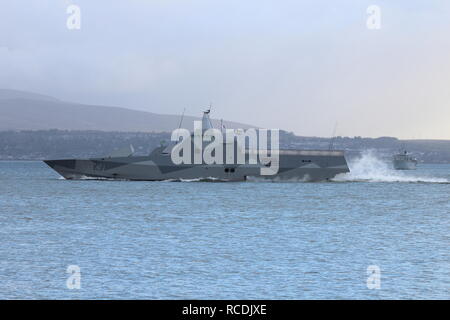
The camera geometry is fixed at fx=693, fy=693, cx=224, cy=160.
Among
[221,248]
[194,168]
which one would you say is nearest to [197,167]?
[194,168]

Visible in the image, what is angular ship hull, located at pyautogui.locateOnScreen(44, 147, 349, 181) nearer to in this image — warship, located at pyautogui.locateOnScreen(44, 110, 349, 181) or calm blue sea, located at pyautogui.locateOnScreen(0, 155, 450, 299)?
warship, located at pyautogui.locateOnScreen(44, 110, 349, 181)

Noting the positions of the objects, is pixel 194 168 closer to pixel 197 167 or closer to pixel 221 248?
pixel 197 167

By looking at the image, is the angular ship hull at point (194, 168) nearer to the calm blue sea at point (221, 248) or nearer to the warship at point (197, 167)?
the warship at point (197, 167)

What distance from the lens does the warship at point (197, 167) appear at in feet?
260

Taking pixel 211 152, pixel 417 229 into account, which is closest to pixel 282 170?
pixel 211 152

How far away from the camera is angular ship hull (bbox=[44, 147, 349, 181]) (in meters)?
79.4

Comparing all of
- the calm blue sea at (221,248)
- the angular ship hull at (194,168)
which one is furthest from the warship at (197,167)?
the calm blue sea at (221,248)

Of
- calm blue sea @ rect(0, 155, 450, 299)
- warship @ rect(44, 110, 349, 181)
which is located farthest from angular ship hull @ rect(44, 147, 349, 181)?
calm blue sea @ rect(0, 155, 450, 299)

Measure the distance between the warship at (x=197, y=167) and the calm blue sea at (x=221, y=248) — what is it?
1922 cm

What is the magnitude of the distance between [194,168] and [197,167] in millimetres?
383
